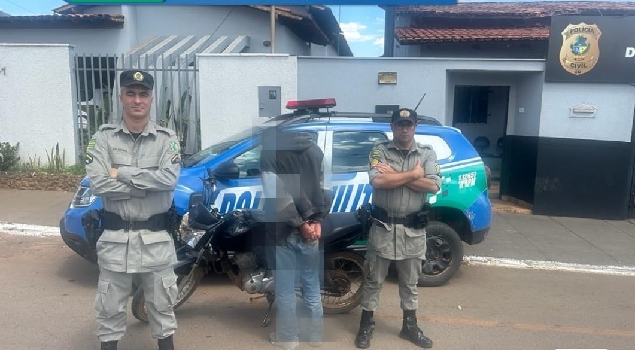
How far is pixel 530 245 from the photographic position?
282 inches

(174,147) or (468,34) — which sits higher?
(468,34)

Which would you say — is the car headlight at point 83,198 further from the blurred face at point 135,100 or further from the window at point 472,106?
the window at point 472,106

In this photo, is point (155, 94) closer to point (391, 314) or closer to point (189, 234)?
point (189, 234)

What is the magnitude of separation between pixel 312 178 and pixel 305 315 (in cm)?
109

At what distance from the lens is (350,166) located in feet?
17.5

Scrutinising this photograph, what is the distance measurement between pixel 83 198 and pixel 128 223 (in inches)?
77.6

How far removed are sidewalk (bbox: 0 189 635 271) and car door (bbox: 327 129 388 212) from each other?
2145mm

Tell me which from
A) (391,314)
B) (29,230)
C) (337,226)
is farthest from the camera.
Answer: (29,230)

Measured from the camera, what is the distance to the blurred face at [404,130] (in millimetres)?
3983

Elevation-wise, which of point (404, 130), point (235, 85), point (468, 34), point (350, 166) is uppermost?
point (468, 34)

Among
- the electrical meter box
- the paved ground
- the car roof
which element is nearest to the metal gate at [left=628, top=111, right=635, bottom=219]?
the paved ground

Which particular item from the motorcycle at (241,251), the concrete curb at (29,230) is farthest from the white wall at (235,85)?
the motorcycle at (241,251)

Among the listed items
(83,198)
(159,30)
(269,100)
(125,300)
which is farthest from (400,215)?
(159,30)

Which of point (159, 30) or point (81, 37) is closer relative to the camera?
point (81, 37)
